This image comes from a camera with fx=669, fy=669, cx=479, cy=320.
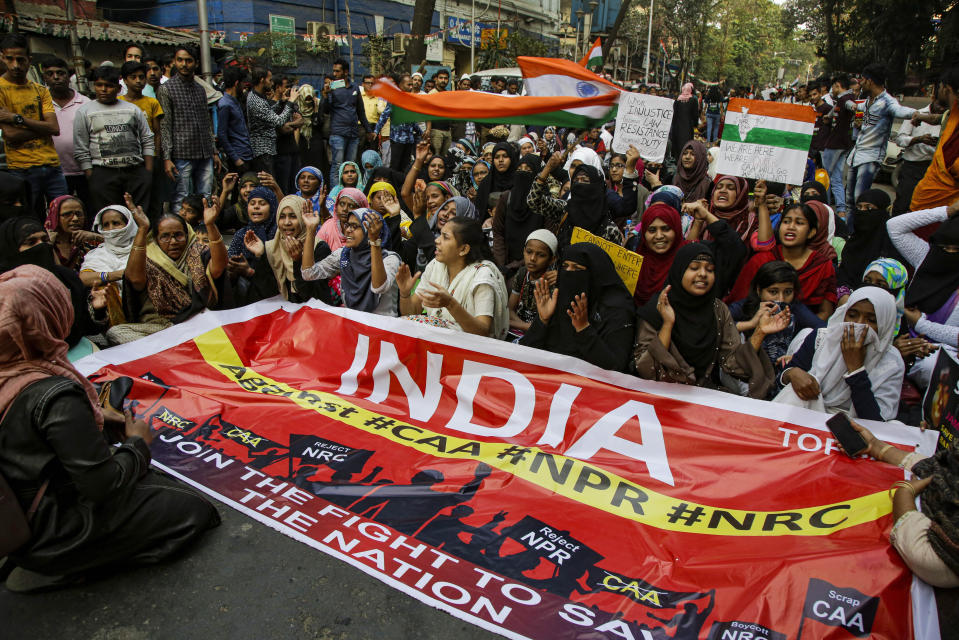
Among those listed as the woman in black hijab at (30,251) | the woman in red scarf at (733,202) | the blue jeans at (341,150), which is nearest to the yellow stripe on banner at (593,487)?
the woman in black hijab at (30,251)

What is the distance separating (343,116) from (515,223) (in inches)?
201

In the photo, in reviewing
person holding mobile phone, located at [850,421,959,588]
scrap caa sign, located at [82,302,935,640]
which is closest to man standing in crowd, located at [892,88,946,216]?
scrap caa sign, located at [82,302,935,640]

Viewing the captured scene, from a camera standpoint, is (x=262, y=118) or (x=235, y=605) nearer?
(x=235, y=605)

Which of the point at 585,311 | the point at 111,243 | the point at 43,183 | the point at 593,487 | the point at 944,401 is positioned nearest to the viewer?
the point at 944,401

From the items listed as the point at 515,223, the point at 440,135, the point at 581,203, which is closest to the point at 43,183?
the point at 515,223

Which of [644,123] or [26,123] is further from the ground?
[644,123]

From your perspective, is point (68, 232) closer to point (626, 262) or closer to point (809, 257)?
point (626, 262)

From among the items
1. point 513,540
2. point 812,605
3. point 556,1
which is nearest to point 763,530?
point 812,605

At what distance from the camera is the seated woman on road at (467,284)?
4359 millimetres

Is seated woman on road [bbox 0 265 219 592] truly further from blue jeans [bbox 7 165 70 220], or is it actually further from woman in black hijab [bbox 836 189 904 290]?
woman in black hijab [bbox 836 189 904 290]

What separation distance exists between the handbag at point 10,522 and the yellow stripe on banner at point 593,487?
5.51 feet

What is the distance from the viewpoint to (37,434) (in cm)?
245

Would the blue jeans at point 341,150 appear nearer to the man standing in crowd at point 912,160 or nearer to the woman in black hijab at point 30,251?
the woman in black hijab at point 30,251

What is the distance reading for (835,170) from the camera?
10.4 metres
